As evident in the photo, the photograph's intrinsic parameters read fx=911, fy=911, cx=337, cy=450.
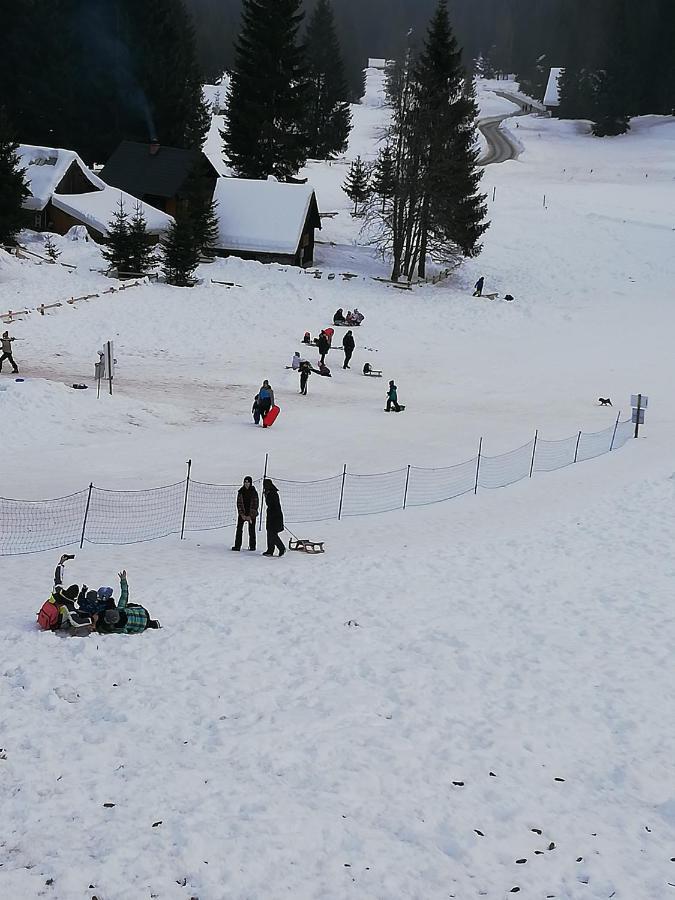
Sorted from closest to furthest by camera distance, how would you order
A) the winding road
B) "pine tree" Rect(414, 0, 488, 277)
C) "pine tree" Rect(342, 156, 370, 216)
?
"pine tree" Rect(414, 0, 488, 277) → "pine tree" Rect(342, 156, 370, 216) → the winding road

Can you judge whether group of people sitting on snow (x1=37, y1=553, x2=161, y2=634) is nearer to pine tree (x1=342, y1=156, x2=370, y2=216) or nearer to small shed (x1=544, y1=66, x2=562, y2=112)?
pine tree (x1=342, y1=156, x2=370, y2=216)

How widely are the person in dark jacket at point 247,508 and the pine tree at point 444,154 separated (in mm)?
33503

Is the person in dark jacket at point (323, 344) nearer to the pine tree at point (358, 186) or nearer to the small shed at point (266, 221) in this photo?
the small shed at point (266, 221)

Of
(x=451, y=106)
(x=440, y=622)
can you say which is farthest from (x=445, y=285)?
(x=440, y=622)

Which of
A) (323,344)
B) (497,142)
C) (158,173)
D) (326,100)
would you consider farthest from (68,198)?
(497,142)

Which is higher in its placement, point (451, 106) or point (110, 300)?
point (451, 106)

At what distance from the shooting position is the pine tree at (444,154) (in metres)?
46.2

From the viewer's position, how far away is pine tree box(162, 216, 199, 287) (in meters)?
38.8

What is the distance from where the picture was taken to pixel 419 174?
4675 centimetres

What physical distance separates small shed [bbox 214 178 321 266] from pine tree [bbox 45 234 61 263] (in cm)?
835

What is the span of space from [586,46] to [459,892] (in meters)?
136

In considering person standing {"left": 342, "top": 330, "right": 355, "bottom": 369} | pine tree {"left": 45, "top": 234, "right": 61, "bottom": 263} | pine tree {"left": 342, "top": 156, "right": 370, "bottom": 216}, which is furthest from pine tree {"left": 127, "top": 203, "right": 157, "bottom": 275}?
pine tree {"left": 342, "top": 156, "right": 370, "bottom": 216}

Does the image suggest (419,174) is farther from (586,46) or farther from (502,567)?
(586,46)

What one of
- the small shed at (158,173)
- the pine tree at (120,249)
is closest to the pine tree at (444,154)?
the small shed at (158,173)
